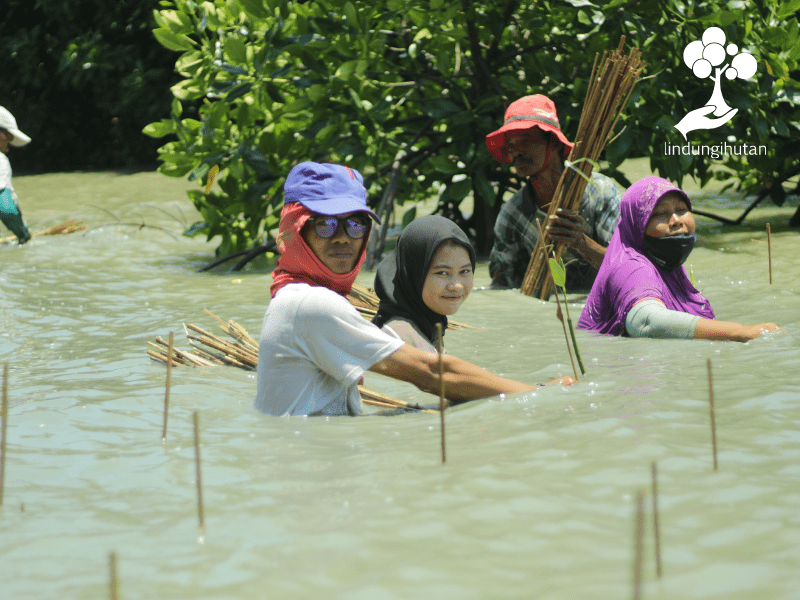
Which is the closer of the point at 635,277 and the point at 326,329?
the point at 326,329

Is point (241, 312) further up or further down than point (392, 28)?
further down

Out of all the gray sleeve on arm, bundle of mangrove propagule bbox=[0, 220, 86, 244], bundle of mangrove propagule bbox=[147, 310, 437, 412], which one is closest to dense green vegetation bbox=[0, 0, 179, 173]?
bundle of mangrove propagule bbox=[0, 220, 86, 244]

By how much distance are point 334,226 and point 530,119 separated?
8.49 ft

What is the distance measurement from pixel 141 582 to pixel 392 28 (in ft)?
21.8

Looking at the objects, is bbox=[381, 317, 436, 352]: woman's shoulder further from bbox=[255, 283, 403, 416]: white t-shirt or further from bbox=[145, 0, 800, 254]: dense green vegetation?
bbox=[145, 0, 800, 254]: dense green vegetation

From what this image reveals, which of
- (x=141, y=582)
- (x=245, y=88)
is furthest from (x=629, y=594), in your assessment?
(x=245, y=88)

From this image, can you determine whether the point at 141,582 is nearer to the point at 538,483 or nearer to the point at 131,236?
the point at 538,483

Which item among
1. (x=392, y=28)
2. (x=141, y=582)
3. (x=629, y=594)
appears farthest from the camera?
(x=392, y=28)

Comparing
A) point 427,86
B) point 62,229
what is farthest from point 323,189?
point 62,229

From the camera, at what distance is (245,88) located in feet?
21.3

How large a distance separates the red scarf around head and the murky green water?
47cm

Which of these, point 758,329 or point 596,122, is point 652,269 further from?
point 596,122

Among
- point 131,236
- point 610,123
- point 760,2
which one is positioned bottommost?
point 131,236

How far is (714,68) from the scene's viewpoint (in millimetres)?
6789
